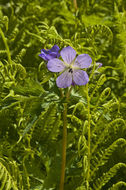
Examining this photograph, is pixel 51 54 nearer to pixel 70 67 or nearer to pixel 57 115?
pixel 70 67

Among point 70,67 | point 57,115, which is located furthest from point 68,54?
point 57,115

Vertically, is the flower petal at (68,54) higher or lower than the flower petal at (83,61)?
higher

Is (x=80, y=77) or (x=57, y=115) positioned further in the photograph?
(x=57, y=115)

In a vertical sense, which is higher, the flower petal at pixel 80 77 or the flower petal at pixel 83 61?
the flower petal at pixel 83 61

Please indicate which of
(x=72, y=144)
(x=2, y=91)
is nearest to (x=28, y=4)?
(x=2, y=91)

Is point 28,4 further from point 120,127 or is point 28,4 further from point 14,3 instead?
point 120,127
